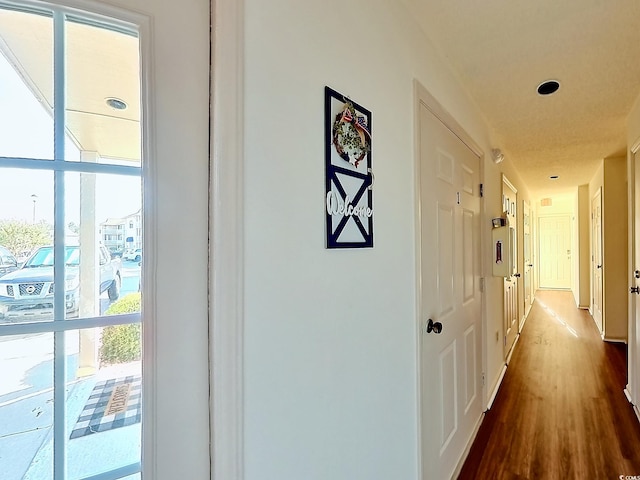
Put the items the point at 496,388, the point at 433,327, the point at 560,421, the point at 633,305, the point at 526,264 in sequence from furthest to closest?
the point at 526,264 → the point at 496,388 → the point at 633,305 → the point at 560,421 → the point at 433,327

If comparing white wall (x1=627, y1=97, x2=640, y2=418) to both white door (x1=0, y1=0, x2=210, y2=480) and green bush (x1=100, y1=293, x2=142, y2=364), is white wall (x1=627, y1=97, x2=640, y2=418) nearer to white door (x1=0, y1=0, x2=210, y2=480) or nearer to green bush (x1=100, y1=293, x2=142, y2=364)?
white door (x1=0, y1=0, x2=210, y2=480)

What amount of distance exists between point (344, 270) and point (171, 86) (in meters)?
0.66

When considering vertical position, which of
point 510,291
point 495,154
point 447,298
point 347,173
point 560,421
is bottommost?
point 560,421

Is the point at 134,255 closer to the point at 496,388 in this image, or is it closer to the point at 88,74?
the point at 88,74

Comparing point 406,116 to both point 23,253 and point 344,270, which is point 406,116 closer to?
point 344,270

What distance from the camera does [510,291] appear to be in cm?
404

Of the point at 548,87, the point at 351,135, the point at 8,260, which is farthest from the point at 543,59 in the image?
the point at 8,260

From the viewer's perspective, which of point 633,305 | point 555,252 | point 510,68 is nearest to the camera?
point 510,68

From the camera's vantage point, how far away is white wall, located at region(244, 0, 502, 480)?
2.54 ft

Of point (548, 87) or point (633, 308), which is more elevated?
point (548, 87)

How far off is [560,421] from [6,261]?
3.25m

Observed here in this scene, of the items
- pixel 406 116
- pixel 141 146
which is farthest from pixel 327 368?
pixel 406 116

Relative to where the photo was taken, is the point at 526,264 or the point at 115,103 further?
the point at 526,264

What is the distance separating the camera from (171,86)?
658 millimetres
